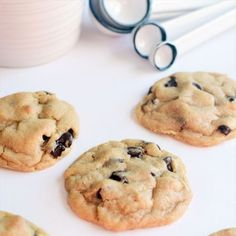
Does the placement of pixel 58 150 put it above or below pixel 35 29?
below

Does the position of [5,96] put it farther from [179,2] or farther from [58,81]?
[179,2]

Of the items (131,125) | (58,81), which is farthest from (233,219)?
(58,81)

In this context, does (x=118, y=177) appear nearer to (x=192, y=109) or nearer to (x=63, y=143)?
(x=63, y=143)

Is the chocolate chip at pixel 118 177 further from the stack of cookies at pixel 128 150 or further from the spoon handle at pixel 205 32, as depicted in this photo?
the spoon handle at pixel 205 32

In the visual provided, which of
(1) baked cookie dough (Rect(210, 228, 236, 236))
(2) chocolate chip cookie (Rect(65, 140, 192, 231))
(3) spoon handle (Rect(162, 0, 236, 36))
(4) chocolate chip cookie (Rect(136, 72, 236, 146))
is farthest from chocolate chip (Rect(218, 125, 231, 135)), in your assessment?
(3) spoon handle (Rect(162, 0, 236, 36))

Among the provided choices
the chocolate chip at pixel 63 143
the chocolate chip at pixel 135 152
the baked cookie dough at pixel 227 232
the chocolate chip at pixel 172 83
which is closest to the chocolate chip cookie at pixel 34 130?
the chocolate chip at pixel 63 143

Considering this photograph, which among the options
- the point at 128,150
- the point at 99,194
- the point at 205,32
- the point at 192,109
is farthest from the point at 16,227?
the point at 205,32

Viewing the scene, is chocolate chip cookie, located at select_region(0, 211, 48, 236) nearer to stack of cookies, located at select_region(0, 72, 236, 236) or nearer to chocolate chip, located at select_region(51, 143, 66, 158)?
stack of cookies, located at select_region(0, 72, 236, 236)
